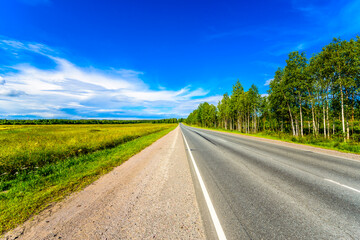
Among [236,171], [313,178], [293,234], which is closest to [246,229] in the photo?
[293,234]

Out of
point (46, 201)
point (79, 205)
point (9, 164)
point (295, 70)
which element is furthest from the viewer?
point (295, 70)

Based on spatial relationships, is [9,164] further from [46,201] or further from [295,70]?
[295,70]

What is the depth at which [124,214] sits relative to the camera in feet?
10.7

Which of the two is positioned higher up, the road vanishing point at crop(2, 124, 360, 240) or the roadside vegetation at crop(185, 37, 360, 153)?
the roadside vegetation at crop(185, 37, 360, 153)

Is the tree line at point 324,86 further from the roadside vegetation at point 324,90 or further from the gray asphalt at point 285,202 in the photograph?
the gray asphalt at point 285,202

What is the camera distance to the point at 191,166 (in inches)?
276

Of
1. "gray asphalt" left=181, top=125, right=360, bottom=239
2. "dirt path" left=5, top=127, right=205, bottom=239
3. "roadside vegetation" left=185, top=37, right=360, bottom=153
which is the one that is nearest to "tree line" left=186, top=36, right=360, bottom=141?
"roadside vegetation" left=185, top=37, right=360, bottom=153

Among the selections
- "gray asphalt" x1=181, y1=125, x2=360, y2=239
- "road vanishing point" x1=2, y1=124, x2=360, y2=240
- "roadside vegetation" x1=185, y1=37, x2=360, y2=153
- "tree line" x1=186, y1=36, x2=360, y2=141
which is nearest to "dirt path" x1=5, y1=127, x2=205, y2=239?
"road vanishing point" x1=2, y1=124, x2=360, y2=240

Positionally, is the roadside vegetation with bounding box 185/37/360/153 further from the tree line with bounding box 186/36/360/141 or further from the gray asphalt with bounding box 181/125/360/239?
the gray asphalt with bounding box 181/125/360/239

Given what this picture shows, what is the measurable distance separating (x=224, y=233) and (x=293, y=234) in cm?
125

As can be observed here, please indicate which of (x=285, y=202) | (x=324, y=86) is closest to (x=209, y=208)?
(x=285, y=202)

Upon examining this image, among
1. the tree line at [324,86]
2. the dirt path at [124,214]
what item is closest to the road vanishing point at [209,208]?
the dirt path at [124,214]

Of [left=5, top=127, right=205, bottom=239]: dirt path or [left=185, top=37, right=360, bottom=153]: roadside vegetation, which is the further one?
[left=185, top=37, right=360, bottom=153]: roadside vegetation

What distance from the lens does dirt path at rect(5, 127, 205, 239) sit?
2.65 meters
